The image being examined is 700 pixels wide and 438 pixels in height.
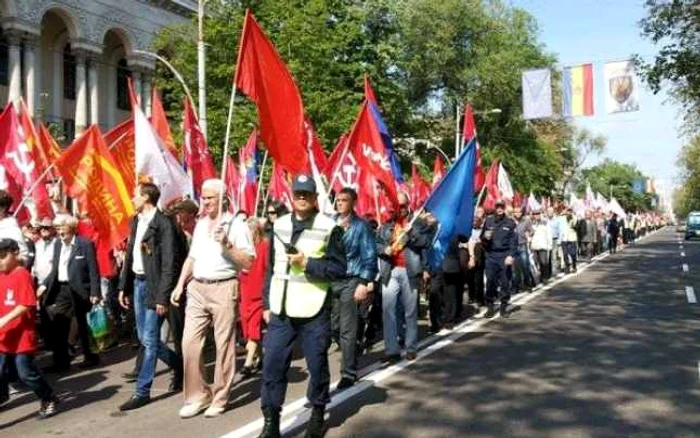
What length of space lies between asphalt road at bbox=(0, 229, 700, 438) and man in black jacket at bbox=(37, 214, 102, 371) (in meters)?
0.51

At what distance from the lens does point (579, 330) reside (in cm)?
1088

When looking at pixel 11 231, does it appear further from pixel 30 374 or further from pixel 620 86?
pixel 620 86

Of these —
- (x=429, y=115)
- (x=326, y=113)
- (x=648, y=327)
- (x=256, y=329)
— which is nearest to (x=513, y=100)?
(x=429, y=115)

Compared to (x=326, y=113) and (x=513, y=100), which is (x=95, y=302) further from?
(x=513, y=100)

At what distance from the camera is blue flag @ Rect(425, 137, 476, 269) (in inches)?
382

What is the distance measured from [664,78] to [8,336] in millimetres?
20816

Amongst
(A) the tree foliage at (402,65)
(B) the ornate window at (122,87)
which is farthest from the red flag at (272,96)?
(B) the ornate window at (122,87)

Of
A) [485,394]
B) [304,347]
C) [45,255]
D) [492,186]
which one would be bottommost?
[485,394]

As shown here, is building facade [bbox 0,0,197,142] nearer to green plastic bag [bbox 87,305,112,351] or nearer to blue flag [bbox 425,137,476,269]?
green plastic bag [bbox 87,305,112,351]

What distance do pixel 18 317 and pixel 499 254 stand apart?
7918mm

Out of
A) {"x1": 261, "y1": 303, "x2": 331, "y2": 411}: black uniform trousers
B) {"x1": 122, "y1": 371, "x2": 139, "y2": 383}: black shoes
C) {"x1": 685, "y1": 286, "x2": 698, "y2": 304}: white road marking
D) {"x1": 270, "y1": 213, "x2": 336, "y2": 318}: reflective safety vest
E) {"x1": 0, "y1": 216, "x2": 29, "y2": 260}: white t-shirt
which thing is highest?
{"x1": 0, "y1": 216, "x2": 29, "y2": 260}: white t-shirt

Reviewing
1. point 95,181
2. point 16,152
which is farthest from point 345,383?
point 16,152

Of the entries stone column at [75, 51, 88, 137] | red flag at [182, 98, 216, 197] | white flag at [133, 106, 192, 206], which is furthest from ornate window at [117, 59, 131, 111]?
white flag at [133, 106, 192, 206]

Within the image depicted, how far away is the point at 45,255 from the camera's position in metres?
8.77
